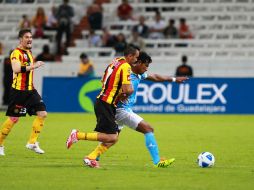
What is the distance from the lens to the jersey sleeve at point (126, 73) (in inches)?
511

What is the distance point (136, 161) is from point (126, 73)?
197 cm

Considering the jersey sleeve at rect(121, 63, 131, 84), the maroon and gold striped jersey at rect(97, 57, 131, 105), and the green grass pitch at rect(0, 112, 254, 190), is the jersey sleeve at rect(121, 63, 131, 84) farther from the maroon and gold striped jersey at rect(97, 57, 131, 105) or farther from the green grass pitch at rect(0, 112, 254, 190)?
the green grass pitch at rect(0, 112, 254, 190)

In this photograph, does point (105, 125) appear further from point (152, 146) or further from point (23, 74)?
point (23, 74)

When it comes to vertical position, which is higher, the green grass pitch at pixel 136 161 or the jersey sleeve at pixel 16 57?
the jersey sleeve at pixel 16 57

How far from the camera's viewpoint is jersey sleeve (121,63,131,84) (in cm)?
1298

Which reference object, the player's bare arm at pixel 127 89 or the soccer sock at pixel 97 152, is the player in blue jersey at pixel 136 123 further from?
the player's bare arm at pixel 127 89

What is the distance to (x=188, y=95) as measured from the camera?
26.6 meters

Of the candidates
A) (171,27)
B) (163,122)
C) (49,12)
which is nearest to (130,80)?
(163,122)

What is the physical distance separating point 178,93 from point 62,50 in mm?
6349

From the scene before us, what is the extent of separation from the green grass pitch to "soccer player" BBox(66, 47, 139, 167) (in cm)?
49

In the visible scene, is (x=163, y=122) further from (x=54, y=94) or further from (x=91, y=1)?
(x=91, y=1)

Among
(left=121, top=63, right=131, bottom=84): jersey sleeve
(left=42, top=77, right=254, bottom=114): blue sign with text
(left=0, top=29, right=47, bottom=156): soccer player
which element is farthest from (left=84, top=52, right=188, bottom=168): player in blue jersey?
(left=42, top=77, right=254, bottom=114): blue sign with text

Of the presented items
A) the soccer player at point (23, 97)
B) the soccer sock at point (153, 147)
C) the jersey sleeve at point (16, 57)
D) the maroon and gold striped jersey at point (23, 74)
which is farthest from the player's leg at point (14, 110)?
the soccer sock at point (153, 147)

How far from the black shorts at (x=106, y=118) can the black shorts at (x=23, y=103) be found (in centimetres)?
251
